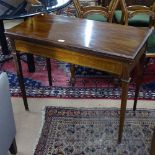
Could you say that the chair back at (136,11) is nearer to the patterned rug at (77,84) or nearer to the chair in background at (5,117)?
the patterned rug at (77,84)

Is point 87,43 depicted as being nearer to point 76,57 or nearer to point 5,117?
point 76,57

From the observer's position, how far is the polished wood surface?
1.45m

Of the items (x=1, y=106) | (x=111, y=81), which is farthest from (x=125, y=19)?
(x=1, y=106)

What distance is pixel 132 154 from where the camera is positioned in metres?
1.73

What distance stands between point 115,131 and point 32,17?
43.3 inches

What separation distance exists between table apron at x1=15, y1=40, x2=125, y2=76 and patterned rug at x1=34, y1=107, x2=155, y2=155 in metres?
0.61

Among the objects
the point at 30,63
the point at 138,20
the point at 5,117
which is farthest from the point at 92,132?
the point at 138,20

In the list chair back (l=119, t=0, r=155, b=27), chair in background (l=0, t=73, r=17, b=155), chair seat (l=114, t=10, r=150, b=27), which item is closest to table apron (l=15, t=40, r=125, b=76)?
chair in background (l=0, t=73, r=17, b=155)

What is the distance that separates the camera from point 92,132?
75.6 inches

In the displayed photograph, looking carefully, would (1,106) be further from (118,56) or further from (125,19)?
(125,19)

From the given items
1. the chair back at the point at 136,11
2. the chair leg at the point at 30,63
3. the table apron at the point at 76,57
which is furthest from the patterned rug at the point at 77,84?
the table apron at the point at 76,57

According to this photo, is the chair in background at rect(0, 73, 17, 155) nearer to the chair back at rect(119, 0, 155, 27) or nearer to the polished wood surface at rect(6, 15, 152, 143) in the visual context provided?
the polished wood surface at rect(6, 15, 152, 143)

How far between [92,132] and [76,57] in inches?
26.2

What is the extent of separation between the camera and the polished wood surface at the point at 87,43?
4.75ft
